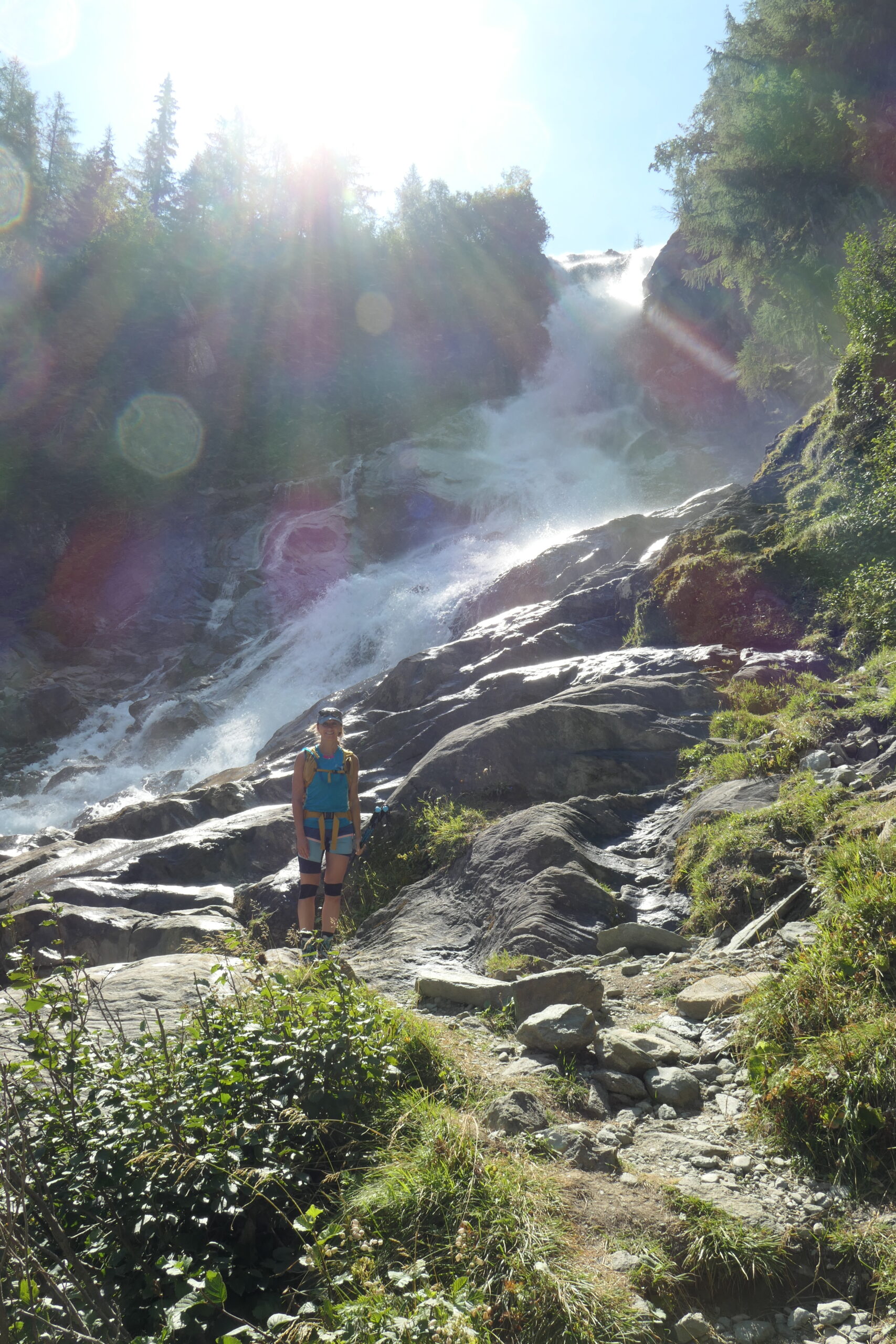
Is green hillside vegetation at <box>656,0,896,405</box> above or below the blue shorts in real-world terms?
above

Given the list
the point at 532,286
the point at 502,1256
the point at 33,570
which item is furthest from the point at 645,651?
the point at 532,286

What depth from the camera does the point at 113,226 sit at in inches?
1433

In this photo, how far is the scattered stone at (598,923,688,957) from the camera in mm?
5254

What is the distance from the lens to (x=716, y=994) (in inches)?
157

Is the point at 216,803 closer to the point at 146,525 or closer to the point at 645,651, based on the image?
the point at 645,651

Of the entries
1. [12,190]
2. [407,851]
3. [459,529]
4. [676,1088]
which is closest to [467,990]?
[676,1088]

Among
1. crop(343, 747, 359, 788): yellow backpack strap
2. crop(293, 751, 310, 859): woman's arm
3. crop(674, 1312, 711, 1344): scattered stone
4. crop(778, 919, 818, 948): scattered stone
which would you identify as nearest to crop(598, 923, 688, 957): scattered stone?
crop(778, 919, 818, 948): scattered stone

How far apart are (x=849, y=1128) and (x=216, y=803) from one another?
11.1 m

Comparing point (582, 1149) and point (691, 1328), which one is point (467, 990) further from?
point (691, 1328)

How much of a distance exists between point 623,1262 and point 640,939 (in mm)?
3024

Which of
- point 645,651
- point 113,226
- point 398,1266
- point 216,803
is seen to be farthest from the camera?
point 113,226

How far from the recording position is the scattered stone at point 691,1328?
7.39 feet

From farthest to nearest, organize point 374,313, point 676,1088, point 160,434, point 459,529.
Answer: point 374,313
point 160,434
point 459,529
point 676,1088

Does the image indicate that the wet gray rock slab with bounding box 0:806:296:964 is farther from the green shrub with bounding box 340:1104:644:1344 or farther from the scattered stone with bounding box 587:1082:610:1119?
the green shrub with bounding box 340:1104:644:1344
